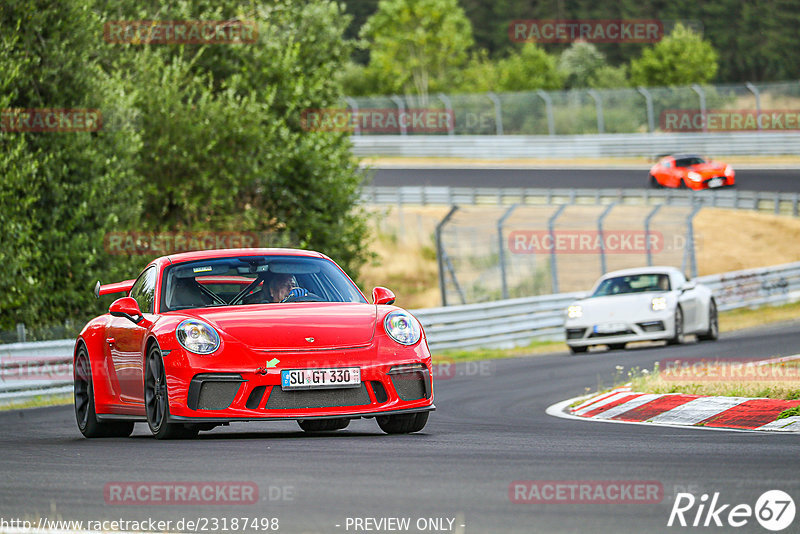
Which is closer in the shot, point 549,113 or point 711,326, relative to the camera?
point 711,326

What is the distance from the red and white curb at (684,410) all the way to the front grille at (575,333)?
338 inches

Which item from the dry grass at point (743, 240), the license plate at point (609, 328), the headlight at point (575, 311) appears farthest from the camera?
the dry grass at point (743, 240)

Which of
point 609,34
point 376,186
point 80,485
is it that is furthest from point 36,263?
point 609,34

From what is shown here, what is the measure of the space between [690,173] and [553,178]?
7.66 meters

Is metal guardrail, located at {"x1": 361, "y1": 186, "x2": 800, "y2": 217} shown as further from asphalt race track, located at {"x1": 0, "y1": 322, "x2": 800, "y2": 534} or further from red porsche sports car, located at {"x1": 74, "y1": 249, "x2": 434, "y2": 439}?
asphalt race track, located at {"x1": 0, "y1": 322, "x2": 800, "y2": 534}

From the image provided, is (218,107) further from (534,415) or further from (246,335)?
(246,335)

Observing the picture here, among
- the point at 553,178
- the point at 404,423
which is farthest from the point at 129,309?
the point at 553,178

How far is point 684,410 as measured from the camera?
1031 cm

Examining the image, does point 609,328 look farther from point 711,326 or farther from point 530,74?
point 530,74

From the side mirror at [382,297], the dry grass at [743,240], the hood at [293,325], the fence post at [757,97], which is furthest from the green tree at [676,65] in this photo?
the hood at [293,325]

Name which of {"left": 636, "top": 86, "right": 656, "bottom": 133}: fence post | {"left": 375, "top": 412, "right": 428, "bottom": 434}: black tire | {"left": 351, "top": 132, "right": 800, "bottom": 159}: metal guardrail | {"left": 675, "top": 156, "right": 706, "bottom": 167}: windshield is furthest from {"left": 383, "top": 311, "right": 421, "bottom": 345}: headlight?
{"left": 351, "top": 132, "right": 800, "bottom": 159}: metal guardrail

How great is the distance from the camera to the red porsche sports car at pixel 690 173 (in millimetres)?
41781

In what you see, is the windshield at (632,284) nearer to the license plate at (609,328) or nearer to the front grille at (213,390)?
the license plate at (609,328)

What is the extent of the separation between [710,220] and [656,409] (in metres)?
31.6
